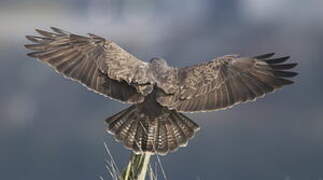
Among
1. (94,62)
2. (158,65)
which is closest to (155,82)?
(158,65)

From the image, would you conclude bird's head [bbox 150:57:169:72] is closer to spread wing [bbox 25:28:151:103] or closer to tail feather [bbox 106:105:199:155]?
spread wing [bbox 25:28:151:103]

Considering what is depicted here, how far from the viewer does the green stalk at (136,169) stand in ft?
11.5

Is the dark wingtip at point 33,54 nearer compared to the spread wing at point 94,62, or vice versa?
the spread wing at point 94,62

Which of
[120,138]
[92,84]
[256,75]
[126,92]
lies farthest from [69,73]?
[256,75]

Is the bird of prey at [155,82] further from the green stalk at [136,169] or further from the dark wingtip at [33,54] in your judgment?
the green stalk at [136,169]

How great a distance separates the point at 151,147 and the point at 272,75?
1617mm

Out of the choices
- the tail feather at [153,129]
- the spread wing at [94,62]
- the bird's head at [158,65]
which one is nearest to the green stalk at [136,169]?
the tail feather at [153,129]

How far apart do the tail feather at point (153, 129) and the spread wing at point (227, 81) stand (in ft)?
0.50

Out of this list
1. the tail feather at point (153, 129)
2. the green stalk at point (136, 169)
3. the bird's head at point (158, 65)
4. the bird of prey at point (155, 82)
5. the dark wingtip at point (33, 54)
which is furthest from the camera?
the dark wingtip at point (33, 54)

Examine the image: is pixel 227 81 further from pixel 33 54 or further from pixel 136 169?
pixel 136 169

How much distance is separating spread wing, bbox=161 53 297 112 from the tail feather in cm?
15

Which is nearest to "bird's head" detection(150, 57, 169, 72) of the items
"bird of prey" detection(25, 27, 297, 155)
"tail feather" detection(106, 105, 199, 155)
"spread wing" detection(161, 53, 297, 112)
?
"bird of prey" detection(25, 27, 297, 155)

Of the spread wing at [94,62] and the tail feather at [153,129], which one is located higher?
the spread wing at [94,62]

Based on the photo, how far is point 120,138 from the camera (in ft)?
15.2
